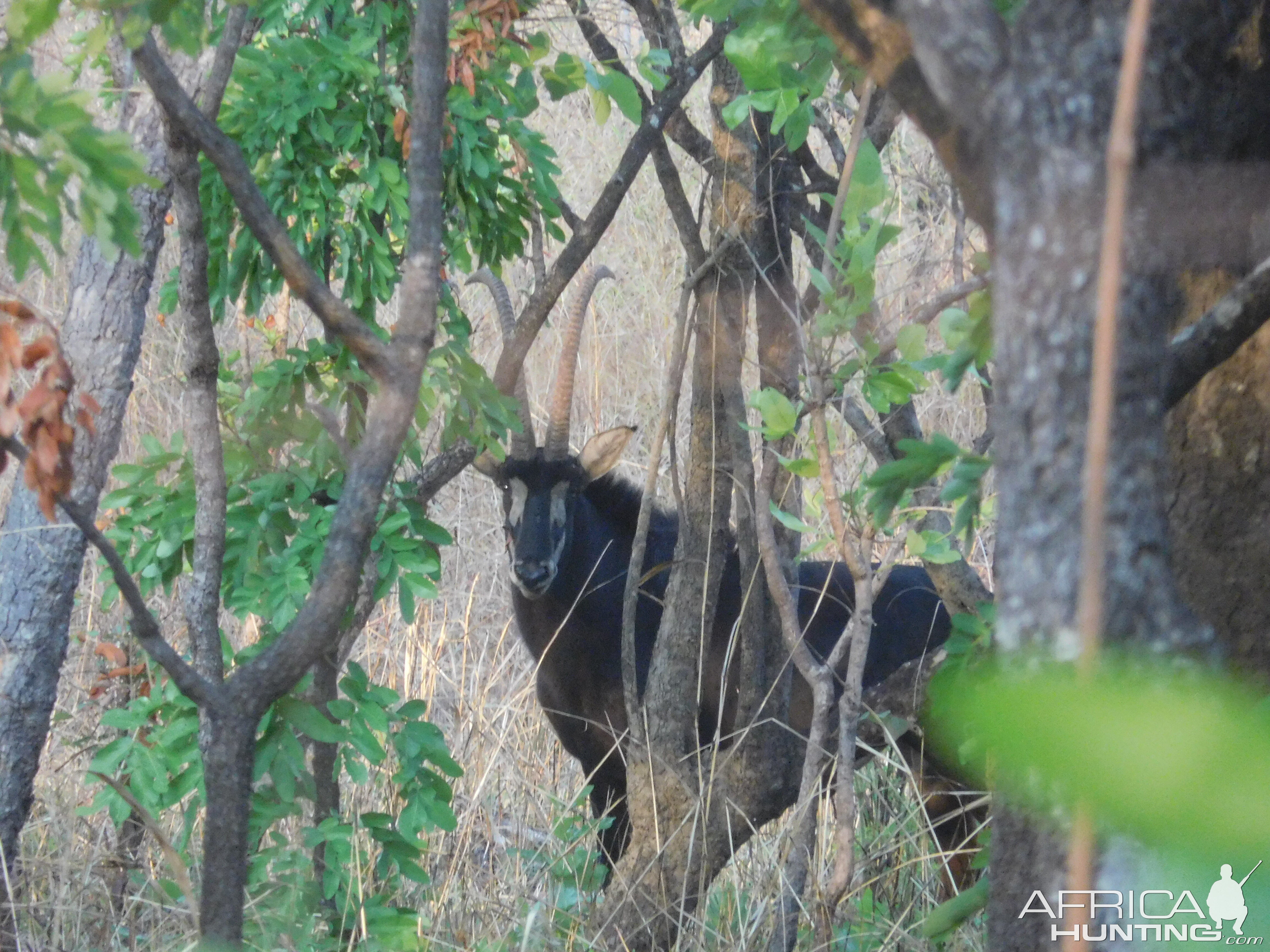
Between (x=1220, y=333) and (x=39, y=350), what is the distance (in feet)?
4.93

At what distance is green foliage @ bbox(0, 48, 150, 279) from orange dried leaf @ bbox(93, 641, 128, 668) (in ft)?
8.90

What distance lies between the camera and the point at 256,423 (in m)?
3.02

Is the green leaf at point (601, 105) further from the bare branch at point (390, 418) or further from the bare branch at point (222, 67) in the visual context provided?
the bare branch at point (390, 418)

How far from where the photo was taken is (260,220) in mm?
1611

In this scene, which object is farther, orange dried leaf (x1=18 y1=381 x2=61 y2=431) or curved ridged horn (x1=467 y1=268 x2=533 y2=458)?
curved ridged horn (x1=467 y1=268 x2=533 y2=458)

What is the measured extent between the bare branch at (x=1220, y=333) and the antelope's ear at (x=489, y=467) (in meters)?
4.07

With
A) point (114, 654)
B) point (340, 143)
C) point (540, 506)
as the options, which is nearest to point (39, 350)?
point (340, 143)

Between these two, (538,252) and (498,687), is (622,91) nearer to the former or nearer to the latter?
(538,252)

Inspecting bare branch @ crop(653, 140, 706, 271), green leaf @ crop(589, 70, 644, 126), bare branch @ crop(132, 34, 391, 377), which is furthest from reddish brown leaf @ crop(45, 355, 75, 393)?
bare branch @ crop(653, 140, 706, 271)

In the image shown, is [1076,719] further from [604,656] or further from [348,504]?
[604,656]

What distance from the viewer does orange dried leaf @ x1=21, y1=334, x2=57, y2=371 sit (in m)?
1.64

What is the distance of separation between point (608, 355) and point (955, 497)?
24.7 feet

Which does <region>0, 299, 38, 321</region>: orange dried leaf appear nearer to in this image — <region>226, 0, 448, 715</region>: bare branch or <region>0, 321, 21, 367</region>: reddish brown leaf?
<region>0, 321, 21, 367</region>: reddish brown leaf

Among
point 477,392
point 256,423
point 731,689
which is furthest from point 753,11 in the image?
point 731,689
